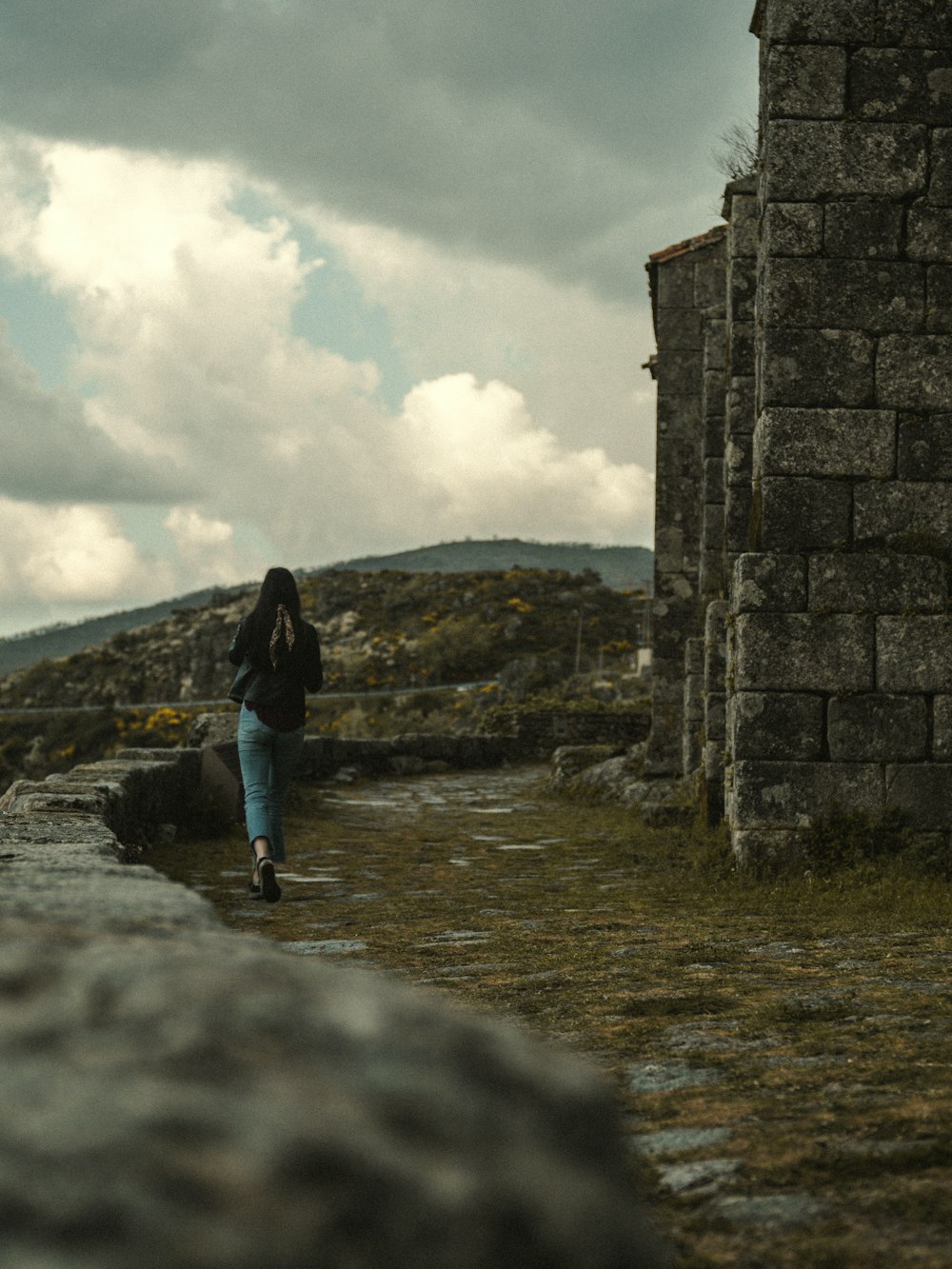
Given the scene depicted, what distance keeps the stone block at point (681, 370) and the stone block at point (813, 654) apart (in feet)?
26.8

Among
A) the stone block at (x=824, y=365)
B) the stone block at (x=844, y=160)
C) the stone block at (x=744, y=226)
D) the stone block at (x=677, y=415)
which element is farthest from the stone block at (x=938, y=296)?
the stone block at (x=677, y=415)

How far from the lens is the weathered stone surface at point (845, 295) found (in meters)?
7.11

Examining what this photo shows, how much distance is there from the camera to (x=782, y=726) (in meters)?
6.96

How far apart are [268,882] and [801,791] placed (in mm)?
2800

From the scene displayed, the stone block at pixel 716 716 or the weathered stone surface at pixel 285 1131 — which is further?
the stone block at pixel 716 716

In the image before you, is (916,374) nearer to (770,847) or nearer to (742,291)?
(770,847)

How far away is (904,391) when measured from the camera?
279 inches

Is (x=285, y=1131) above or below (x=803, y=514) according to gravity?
below

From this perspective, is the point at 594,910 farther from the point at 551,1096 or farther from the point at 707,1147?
the point at 551,1096

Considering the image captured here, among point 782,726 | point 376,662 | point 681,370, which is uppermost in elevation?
point 681,370

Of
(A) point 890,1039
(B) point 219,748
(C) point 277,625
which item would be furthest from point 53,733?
(A) point 890,1039

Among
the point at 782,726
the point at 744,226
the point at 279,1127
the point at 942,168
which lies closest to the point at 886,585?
the point at 782,726

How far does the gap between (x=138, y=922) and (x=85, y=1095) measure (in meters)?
0.67

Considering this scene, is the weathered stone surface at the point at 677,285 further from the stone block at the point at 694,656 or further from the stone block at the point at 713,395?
the stone block at the point at 694,656
